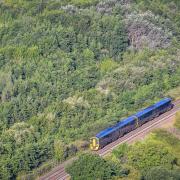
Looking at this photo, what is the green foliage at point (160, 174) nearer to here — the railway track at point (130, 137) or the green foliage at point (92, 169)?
the green foliage at point (92, 169)

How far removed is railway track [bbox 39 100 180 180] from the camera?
66.4m

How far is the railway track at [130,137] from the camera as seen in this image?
6638cm

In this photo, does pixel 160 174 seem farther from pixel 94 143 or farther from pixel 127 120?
pixel 127 120

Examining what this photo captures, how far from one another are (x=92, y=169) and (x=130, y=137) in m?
16.2

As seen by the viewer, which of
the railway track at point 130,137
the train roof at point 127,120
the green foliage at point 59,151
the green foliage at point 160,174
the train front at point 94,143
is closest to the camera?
the green foliage at point 160,174

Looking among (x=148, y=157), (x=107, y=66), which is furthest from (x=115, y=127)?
(x=107, y=66)

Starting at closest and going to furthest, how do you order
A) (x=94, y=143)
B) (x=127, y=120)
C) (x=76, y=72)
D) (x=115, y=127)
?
1. (x=94, y=143)
2. (x=115, y=127)
3. (x=127, y=120)
4. (x=76, y=72)

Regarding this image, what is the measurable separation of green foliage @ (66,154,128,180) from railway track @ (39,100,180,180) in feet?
14.0

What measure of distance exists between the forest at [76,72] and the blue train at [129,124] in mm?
2419

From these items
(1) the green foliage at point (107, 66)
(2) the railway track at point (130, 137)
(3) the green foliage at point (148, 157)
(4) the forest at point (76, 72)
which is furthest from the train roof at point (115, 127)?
(1) the green foliage at point (107, 66)

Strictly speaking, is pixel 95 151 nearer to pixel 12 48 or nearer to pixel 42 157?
pixel 42 157

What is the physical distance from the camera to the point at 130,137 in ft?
249

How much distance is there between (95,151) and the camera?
72312 millimetres

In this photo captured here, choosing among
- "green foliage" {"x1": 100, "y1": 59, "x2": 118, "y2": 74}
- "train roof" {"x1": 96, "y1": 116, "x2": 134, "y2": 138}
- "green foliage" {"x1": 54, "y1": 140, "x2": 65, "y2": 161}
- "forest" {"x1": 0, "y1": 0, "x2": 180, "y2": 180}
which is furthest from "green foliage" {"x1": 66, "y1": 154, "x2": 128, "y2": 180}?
"green foliage" {"x1": 100, "y1": 59, "x2": 118, "y2": 74}
